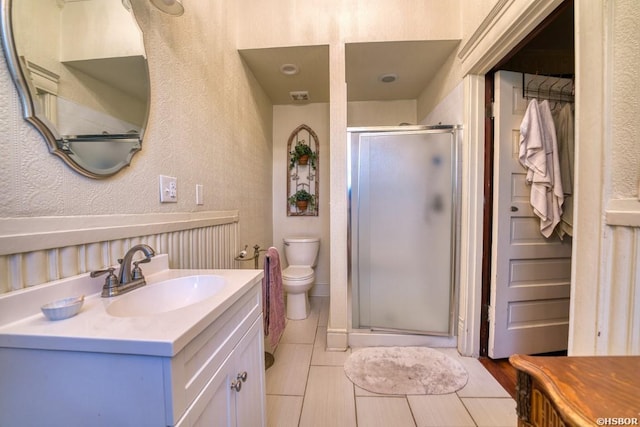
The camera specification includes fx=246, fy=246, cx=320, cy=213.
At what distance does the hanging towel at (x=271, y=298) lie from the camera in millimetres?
1563

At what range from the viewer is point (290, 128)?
2.85m

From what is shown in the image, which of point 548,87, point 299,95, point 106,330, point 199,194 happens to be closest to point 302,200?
point 299,95

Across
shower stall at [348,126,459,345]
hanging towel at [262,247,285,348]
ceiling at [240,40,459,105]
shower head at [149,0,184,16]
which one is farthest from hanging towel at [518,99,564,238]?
shower head at [149,0,184,16]

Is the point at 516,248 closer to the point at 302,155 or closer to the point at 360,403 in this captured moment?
the point at 360,403

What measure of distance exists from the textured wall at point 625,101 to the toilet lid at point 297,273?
193 cm

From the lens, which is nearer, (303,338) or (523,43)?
(523,43)

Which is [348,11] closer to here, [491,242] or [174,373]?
[491,242]

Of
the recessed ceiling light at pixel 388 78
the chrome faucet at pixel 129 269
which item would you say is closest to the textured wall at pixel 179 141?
the chrome faucet at pixel 129 269

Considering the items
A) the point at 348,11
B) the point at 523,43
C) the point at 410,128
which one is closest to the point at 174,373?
the point at 410,128

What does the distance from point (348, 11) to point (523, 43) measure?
1.13 metres

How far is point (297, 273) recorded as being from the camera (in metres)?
2.31

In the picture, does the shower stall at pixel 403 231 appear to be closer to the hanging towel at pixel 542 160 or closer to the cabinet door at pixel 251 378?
the hanging towel at pixel 542 160

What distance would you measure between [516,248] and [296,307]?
1794 mm

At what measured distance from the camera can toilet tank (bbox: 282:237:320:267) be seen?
2.56 metres
